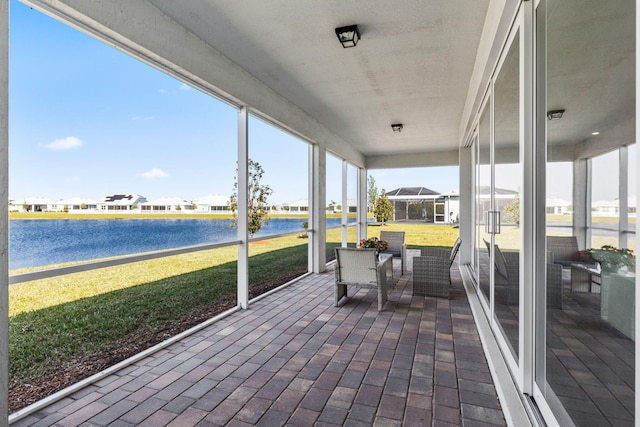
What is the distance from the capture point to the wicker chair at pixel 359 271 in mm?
3986

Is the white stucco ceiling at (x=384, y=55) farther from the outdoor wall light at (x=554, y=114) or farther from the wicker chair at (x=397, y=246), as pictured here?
the wicker chair at (x=397, y=246)

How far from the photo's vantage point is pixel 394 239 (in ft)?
21.9

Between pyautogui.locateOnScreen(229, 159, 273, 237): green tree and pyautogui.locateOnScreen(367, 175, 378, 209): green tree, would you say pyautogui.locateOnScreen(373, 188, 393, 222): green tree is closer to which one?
pyautogui.locateOnScreen(367, 175, 378, 209): green tree

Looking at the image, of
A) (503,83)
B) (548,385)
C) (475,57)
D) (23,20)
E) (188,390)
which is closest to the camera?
(548,385)

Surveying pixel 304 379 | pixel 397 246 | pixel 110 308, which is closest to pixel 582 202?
pixel 304 379

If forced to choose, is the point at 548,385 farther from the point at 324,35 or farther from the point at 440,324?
the point at 324,35

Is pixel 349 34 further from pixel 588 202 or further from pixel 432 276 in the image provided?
pixel 432 276

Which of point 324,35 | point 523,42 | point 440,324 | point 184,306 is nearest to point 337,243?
point 184,306

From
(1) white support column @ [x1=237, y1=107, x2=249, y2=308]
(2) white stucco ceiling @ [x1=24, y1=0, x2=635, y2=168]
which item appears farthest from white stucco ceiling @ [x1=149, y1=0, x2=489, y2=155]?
(1) white support column @ [x1=237, y1=107, x2=249, y2=308]

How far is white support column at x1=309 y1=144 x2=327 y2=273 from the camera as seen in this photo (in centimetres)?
611

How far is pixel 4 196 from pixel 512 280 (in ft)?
10.4

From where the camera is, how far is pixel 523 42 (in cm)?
190

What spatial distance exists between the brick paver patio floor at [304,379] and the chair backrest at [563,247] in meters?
1.04

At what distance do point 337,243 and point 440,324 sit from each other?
7.47m
